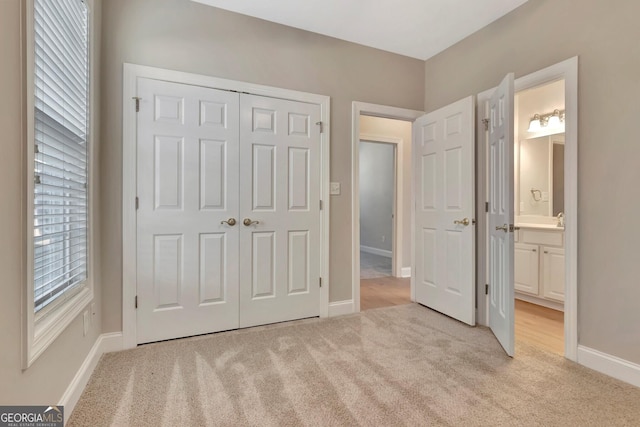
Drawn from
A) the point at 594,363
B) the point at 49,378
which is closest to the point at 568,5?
the point at 594,363

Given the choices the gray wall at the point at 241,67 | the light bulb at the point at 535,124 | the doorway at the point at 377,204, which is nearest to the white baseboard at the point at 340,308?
the gray wall at the point at 241,67

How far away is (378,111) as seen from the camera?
128 inches

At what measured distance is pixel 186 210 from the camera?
98.9 inches

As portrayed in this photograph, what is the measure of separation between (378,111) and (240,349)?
252 cm

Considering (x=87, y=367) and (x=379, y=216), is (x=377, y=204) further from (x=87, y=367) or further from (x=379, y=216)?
(x=87, y=367)

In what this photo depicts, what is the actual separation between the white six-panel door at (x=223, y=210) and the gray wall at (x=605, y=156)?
6.43 ft

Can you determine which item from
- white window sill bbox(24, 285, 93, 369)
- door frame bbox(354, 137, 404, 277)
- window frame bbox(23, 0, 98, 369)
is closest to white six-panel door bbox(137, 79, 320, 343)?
white window sill bbox(24, 285, 93, 369)

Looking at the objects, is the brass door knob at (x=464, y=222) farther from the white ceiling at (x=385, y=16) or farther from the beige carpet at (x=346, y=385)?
the white ceiling at (x=385, y=16)

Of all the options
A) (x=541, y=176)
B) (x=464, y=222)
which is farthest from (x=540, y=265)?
(x=464, y=222)

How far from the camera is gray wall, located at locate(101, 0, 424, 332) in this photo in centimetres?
231

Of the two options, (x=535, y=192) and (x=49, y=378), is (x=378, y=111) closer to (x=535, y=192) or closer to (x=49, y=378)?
(x=535, y=192)

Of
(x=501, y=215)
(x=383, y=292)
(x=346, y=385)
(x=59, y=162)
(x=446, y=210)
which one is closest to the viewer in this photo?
(x=59, y=162)

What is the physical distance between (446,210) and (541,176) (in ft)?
5.64

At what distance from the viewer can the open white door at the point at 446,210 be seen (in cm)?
286
